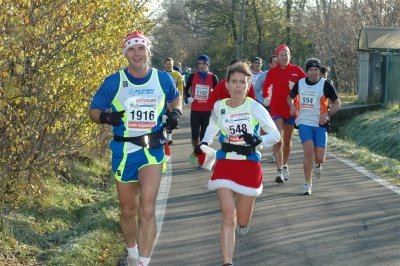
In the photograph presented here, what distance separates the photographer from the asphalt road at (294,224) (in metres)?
7.57

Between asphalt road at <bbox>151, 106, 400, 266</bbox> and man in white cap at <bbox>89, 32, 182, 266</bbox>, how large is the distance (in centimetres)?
79

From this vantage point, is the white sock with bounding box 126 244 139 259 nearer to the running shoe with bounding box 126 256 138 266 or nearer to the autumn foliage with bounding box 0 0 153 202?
the running shoe with bounding box 126 256 138 266

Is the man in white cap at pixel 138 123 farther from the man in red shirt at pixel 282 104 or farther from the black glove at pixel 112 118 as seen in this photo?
the man in red shirt at pixel 282 104

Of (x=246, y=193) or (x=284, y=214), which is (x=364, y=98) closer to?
(x=284, y=214)

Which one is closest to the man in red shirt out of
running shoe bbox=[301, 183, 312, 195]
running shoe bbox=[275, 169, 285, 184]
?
running shoe bbox=[275, 169, 285, 184]

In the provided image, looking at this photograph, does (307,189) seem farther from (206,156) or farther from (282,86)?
(206,156)

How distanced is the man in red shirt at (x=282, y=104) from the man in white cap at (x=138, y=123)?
525 centimetres

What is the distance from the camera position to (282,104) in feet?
39.9

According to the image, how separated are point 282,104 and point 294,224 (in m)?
3.49

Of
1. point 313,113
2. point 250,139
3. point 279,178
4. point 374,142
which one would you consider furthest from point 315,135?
point 374,142

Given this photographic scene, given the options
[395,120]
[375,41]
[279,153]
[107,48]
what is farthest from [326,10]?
[107,48]

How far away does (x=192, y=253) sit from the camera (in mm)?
7742

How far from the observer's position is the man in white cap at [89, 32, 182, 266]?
6.80 metres

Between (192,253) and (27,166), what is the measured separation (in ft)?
8.00
